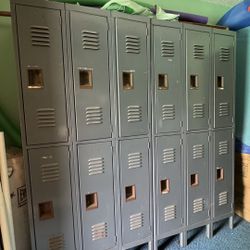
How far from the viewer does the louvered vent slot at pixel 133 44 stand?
180cm

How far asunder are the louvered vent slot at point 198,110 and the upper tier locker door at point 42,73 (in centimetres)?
120

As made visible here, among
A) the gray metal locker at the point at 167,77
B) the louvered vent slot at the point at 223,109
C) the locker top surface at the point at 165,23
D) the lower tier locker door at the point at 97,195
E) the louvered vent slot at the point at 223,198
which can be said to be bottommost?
the louvered vent slot at the point at 223,198

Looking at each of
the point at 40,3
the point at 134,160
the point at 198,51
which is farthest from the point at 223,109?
the point at 40,3

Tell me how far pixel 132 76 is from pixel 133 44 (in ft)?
0.82

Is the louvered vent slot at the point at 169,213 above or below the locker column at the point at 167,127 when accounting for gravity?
below

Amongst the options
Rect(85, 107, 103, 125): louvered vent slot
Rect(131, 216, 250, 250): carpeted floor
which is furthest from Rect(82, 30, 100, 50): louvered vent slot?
Rect(131, 216, 250, 250): carpeted floor

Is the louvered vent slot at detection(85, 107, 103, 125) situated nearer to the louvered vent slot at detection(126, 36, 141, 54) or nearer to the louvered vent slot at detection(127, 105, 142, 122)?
the louvered vent slot at detection(127, 105, 142, 122)

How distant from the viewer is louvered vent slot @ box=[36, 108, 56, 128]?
5.16 ft

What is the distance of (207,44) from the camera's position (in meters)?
2.16

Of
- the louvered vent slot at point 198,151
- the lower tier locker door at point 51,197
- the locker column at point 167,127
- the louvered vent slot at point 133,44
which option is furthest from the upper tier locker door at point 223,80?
the lower tier locker door at point 51,197

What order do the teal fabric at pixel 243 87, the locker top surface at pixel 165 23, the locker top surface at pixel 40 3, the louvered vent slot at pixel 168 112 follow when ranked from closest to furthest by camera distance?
the locker top surface at pixel 40 3 → the locker top surface at pixel 165 23 → the louvered vent slot at pixel 168 112 → the teal fabric at pixel 243 87

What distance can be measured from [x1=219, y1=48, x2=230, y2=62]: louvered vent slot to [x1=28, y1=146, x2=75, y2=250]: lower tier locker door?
1.73 meters

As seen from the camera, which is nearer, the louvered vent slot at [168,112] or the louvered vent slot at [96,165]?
the louvered vent slot at [96,165]

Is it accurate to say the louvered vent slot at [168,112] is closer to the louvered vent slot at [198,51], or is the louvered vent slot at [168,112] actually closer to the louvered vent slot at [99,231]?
the louvered vent slot at [198,51]
